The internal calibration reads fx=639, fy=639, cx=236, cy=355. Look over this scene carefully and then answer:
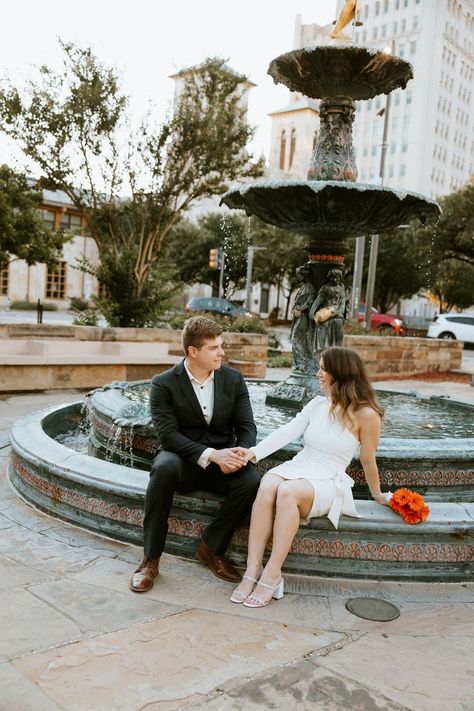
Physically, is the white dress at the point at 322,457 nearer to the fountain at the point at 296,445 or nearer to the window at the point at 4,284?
the fountain at the point at 296,445

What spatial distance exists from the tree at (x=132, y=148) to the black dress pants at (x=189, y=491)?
35.3 ft

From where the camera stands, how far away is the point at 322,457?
3.73 metres

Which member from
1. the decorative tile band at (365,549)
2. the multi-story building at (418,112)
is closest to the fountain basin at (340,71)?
the decorative tile band at (365,549)

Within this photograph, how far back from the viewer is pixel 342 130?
6.62 meters

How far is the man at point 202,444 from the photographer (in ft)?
11.8

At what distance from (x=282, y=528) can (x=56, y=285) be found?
4563 cm

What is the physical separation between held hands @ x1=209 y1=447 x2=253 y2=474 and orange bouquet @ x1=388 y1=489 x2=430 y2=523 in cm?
91

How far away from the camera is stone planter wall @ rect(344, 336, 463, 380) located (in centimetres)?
1535

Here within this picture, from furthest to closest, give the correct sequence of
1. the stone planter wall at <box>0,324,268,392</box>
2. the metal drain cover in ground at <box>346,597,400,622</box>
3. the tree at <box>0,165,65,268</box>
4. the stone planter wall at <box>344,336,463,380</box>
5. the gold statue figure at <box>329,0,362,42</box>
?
the tree at <box>0,165,65,268</box> < the stone planter wall at <box>344,336,463,380</box> < the stone planter wall at <box>0,324,268,392</box> < the gold statue figure at <box>329,0,362,42</box> < the metal drain cover in ground at <box>346,597,400,622</box>

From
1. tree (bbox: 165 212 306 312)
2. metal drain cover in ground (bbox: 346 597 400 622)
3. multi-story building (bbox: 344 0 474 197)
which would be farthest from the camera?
multi-story building (bbox: 344 0 474 197)

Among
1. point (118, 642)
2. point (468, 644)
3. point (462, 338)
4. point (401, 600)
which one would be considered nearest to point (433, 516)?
point (401, 600)

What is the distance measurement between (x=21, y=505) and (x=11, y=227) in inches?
722

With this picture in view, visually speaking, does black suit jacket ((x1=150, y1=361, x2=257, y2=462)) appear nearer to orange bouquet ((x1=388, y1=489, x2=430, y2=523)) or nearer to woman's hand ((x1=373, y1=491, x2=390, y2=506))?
woman's hand ((x1=373, y1=491, x2=390, y2=506))

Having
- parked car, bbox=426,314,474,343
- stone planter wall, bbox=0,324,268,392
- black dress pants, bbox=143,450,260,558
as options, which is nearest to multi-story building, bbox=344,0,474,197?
parked car, bbox=426,314,474,343
